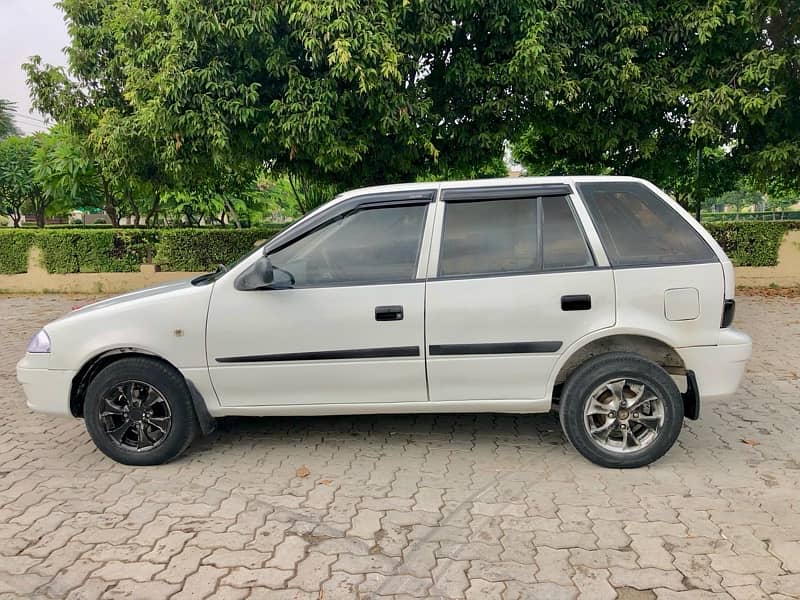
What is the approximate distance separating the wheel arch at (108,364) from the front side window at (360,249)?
98 cm

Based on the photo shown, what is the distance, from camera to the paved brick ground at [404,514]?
2670 mm

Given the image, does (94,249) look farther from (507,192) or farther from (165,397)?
(507,192)

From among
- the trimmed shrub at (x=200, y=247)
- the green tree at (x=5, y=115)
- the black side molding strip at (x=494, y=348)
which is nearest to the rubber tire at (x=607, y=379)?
the black side molding strip at (x=494, y=348)

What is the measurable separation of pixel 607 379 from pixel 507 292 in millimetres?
821

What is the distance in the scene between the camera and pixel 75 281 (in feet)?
44.4

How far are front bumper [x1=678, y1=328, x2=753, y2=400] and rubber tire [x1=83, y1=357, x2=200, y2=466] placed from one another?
3.19m

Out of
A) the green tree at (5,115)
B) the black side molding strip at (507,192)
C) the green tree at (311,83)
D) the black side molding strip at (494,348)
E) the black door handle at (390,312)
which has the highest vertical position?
the green tree at (5,115)

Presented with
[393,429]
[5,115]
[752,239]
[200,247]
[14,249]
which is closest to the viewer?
[393,429]

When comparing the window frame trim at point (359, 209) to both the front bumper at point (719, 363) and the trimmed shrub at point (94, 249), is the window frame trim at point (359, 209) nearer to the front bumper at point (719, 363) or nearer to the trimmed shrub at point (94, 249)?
the front bumper at point (719, 363)

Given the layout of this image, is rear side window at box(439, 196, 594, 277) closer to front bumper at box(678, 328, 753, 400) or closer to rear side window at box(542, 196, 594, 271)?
rear side window at box(542, 196, 594, 271)

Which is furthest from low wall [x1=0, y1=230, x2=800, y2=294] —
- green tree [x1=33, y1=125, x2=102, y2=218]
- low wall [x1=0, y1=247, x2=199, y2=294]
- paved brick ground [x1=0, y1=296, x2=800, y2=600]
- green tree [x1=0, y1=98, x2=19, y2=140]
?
green tree [x1=0, y1=98, x2=19, y2=140]

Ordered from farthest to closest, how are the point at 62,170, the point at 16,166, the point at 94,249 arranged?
the point at 16,166 → the point at 62,170 → the point at 94,249

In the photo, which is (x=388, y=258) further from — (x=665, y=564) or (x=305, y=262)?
(x=665, y=564)

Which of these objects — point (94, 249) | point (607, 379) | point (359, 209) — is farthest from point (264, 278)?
point (94, 249)
